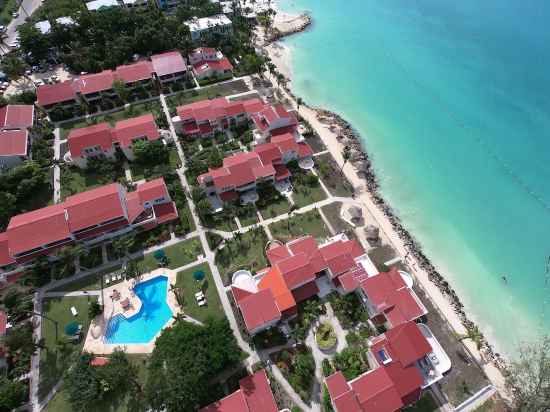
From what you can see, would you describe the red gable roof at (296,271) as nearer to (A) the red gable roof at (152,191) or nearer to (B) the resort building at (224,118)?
(A) the red gable roof at (152,191)

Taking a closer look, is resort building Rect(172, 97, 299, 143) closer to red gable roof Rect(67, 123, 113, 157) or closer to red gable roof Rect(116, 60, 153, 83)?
red gable roof Rect(67, 123, 113, 157)

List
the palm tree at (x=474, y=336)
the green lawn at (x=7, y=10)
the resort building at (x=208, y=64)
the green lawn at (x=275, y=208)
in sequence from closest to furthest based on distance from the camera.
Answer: the palm tree at (x=474, y=336) < the green lawn at (x=275, y=208) < the resort building at (x=208, y=64) < the green lawn at (x=7, y=10)

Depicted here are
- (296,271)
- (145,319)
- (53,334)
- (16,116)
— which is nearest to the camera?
(53,334)

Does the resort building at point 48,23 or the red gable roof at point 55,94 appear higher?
the resort building at point 48,23

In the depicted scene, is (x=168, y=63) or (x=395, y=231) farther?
(x=168, y=63)

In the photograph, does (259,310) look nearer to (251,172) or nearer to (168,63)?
(251,172)

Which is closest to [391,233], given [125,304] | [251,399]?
[251,399]

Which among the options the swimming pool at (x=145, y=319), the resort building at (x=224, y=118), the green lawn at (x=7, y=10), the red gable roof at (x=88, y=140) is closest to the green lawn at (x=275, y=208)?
the resort building at (x=224, y=118)
